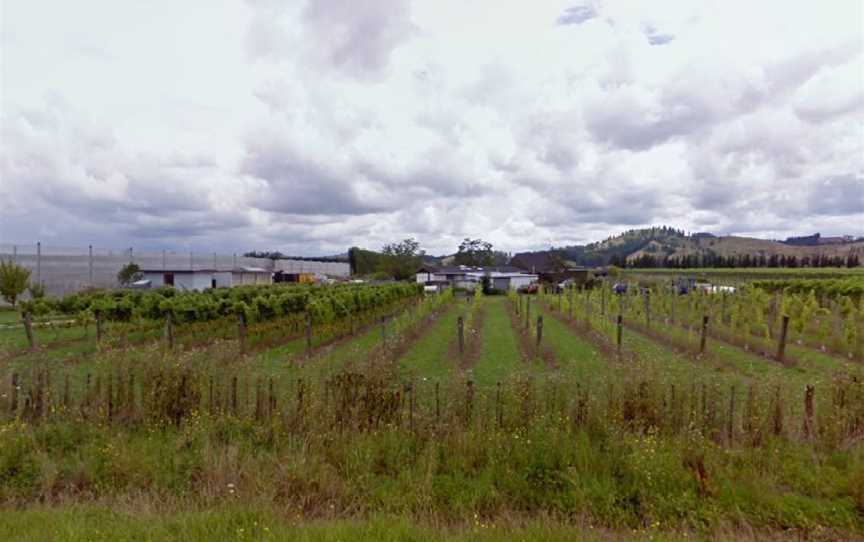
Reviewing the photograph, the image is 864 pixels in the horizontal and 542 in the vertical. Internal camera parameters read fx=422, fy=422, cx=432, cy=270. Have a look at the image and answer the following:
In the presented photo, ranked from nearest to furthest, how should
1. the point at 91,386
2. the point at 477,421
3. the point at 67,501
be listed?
the point at 67,501 < the point at 477,421 < the point at 91,386

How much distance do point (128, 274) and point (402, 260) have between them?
47.7 metres

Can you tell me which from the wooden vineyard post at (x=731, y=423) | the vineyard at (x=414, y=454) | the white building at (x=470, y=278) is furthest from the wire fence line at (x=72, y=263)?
the wooden vineyard post at (x=731, y=423)

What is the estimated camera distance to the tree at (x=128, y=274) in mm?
40781

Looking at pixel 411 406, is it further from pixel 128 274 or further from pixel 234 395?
pixel 128 274

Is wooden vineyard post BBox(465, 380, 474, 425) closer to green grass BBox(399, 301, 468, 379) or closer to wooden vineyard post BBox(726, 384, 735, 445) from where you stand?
green grass BBox(399, 301, 468, 379)

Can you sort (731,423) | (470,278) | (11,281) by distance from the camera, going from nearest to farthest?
(731,423) < (11,281) < (470,278)

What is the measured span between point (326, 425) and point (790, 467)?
504 centimetres

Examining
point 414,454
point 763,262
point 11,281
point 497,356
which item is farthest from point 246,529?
Answer: point 763,262

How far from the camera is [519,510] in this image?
13.0 ft

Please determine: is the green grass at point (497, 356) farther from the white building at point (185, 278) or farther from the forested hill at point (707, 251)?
the forested hill at point (707, 251)

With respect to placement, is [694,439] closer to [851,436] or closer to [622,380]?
[622,380]

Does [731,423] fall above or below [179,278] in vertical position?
below

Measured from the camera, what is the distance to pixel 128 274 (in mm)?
41156

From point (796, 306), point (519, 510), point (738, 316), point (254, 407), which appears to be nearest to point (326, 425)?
point (254, 407)
